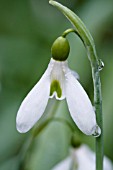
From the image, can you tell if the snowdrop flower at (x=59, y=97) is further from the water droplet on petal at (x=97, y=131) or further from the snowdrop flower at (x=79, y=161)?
the snowdrop flower at (x=79, y=161)

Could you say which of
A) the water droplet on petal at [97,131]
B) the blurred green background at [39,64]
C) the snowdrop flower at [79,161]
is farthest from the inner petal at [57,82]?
the blurred green background at [39,64]

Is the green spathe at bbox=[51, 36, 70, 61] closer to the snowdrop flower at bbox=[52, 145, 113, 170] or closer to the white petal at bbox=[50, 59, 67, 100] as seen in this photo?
the white petal at bbox=[50, 59, 67, 100]

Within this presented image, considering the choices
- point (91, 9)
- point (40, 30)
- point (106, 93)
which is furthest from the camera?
point (40, 30)

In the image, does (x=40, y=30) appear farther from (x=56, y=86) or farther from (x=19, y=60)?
(x=56, y=86)

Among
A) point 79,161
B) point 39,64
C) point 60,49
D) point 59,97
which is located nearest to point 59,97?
point 59,97

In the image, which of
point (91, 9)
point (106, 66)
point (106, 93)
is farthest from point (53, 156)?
point (91, 9)

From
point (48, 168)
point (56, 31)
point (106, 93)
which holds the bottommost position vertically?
point (48, 168)

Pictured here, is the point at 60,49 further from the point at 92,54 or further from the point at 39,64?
the point at 39,64
